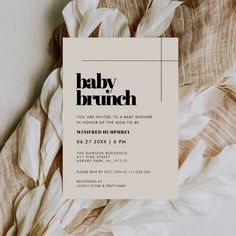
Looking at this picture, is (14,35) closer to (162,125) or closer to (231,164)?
(162,125)

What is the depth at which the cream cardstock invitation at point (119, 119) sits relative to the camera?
0.73 meters

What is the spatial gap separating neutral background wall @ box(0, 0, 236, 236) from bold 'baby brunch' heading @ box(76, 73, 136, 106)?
0.07m

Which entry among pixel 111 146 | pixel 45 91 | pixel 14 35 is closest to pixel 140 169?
pixel 111 146

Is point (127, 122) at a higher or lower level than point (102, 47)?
lower

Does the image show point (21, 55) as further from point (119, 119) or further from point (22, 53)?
point (119, 119)

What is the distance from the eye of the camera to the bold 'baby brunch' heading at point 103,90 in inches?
28.8

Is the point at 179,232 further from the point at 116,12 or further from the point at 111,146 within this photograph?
the point at 116,12

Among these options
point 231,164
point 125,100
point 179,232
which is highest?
point 125,100

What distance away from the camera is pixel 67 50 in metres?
0.73

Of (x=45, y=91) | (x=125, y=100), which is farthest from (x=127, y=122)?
(x=45, y=91)

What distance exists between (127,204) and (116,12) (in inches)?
11.9

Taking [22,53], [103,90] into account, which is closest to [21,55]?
[22,53]

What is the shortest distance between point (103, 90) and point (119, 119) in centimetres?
5

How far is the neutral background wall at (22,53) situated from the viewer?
0.75 metres
